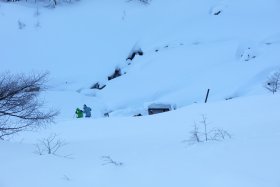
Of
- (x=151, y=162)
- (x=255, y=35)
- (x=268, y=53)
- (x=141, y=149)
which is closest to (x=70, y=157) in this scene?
(x=141, y=149)

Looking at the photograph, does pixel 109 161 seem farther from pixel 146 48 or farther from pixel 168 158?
pixel 146 48

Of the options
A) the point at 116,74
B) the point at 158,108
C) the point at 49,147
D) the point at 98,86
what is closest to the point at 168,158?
the point at 49,147

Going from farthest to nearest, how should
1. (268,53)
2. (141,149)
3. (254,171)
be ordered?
1. (268,53)
2. (141,149)
3. (254,171)

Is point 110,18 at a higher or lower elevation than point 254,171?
higher

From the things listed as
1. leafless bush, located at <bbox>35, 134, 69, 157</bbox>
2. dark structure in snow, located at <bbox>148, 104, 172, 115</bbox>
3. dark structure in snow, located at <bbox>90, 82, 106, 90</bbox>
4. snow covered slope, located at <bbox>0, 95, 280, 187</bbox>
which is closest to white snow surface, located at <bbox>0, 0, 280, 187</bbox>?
snow covered slope, located at <bbox>0, 95, 280, 187</bbox>

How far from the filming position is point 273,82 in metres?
19.8

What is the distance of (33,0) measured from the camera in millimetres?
36781

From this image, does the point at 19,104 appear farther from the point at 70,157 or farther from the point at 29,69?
the point at 29,69

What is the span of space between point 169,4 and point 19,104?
21.2 metres

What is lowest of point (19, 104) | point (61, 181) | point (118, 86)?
point (61, 181)

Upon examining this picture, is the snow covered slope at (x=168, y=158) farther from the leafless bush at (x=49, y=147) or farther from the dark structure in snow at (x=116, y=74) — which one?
the dark structure in snow at (x=116, y=74)

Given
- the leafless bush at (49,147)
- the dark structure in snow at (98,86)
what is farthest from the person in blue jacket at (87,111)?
the leafless bush at (49,147)

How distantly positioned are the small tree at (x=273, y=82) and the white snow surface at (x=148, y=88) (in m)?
0.60

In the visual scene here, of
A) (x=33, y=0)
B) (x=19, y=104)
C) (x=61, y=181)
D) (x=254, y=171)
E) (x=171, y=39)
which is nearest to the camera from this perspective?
(x=254, y=171)
